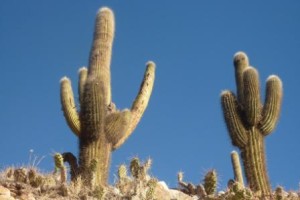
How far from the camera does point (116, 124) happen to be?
10.5 m

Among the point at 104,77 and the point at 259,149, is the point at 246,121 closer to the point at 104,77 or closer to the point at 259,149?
the point at 259,149

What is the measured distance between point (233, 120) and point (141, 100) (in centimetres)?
207

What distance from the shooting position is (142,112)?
11.7 m

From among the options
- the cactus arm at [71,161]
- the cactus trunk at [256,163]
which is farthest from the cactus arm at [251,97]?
the cactus arm at [71,161]

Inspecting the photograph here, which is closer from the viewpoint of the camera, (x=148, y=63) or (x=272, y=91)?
(x=272, y=91)

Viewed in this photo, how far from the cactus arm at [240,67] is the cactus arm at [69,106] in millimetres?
3150

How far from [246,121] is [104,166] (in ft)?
9.12

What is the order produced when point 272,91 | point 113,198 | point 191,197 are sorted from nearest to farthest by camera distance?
point 113,198, point 191,197, point 272,91

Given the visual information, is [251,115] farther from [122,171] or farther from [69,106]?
[69,106]

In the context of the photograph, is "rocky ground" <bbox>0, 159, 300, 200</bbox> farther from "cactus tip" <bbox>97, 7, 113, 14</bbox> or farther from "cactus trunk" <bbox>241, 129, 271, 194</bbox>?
"cactus tip" <bbox>97, 7, 113, 14</bbox>

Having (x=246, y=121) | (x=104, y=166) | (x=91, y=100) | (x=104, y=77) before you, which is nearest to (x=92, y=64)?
(x=104, y=77)

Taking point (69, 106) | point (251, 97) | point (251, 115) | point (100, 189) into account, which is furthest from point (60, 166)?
point (251, 97)

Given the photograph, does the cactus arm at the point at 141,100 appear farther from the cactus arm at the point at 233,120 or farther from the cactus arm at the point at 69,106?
the cactus arm at the point at 233,120

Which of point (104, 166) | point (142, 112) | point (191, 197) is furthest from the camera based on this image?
point (142, 112)
